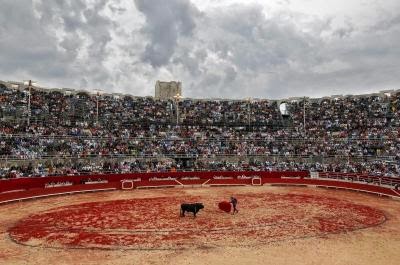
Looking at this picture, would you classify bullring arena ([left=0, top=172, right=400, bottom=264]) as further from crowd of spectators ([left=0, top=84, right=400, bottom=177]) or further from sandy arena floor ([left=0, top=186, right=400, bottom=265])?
crowd of spectators ([left=0, top=84, right=400, bottom=177])

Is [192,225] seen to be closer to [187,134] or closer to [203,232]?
[203,232]

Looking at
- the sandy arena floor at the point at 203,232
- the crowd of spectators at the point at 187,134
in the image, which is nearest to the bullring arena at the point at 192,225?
the sandy arena floor at the point at 203,232

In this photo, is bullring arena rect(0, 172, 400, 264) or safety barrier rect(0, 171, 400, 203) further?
safety barrier rect(0, 171, 400, 203)

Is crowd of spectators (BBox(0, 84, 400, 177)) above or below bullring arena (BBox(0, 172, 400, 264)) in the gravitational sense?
above

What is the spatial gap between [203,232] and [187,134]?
3695 cm

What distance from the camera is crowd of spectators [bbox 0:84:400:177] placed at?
4294 centimetres

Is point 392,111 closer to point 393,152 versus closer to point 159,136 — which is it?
point 393,152

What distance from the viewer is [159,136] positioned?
174ft

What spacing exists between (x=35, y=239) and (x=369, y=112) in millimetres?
54196

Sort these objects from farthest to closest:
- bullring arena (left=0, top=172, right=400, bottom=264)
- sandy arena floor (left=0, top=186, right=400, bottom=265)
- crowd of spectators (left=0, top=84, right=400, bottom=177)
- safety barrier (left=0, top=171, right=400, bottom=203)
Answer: crowd of spectators (left=0, top=84, right=400, bottom=177)
safety barrier (left=0, top=171, right=400, bottom=203)
bullring arena (left=0, top=172, right=400, bottom=264)
sandy arena floor (left=0, top=186, right=400, bottom=265)

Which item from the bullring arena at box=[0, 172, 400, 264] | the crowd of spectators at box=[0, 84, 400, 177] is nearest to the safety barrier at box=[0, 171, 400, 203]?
the bullring arena at box=[0, 172, 400, 264]

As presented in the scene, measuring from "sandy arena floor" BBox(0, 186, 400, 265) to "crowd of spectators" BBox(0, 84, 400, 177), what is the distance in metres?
13.9

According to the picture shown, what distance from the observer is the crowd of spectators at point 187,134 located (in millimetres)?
42938

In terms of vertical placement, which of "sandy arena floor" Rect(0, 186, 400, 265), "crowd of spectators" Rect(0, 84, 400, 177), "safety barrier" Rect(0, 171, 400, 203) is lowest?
"sandy arena floor" Rect(0, 186, 400, 265)
